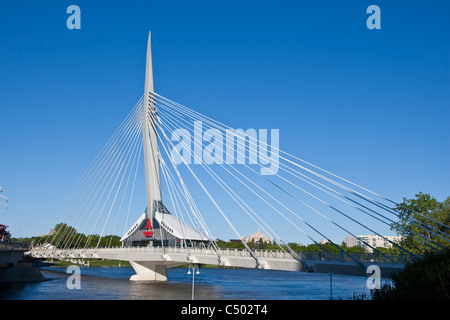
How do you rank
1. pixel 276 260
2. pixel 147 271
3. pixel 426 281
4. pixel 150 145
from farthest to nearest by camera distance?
pixel 147 271 < pixel 150 145 < pixel 276 260 < pixel 426 281

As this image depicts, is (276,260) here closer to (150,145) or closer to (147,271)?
(150,145)

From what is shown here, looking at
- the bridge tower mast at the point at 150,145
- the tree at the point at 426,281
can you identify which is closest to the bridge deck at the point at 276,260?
the tree at the point at 426,281

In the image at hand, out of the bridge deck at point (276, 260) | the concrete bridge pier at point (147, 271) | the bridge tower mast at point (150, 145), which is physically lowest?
the concrete bridge pier at point (147, 271)

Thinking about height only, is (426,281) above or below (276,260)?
above

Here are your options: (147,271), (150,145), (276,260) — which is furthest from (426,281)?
(147,271)

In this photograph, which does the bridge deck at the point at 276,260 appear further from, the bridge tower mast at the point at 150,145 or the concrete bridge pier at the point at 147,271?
the bridge tower mast at the point at 150,145

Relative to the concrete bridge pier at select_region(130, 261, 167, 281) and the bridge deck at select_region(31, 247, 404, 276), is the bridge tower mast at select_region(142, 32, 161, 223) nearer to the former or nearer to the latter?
the concrete bridge pier at select_region(130, 261, 167, 281)

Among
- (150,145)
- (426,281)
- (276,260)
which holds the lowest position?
(276,260)

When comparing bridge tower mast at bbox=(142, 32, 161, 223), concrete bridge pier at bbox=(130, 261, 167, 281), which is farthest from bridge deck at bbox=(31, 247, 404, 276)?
bridge tower mast at bbox=(142, 32, 161, 223)

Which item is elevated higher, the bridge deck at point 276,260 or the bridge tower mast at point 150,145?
the bridge tower mast at point 150,145

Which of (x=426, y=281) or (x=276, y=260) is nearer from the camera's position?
(x=426, y=281)

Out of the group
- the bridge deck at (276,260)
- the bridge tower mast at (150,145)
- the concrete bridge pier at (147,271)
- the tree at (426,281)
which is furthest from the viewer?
the concrete bridge pier at (147,271)

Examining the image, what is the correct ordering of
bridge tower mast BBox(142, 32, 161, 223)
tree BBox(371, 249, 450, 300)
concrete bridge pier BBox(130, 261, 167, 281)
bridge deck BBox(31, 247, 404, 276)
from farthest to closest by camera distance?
concrete bridge pier BBox(130, 261, 167, 281) < bridge tower mast BBox(142, 32, 161, 223) < bridge deck BBox(31, 247, 404, 276) < tree BBox(371, 249, 450, 300)

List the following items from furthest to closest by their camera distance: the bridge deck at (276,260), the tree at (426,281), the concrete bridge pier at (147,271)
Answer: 1. the concrete bridge pier at (147,271)
2. the bridge deck at (276,260)
3. the tree at (426,281)
